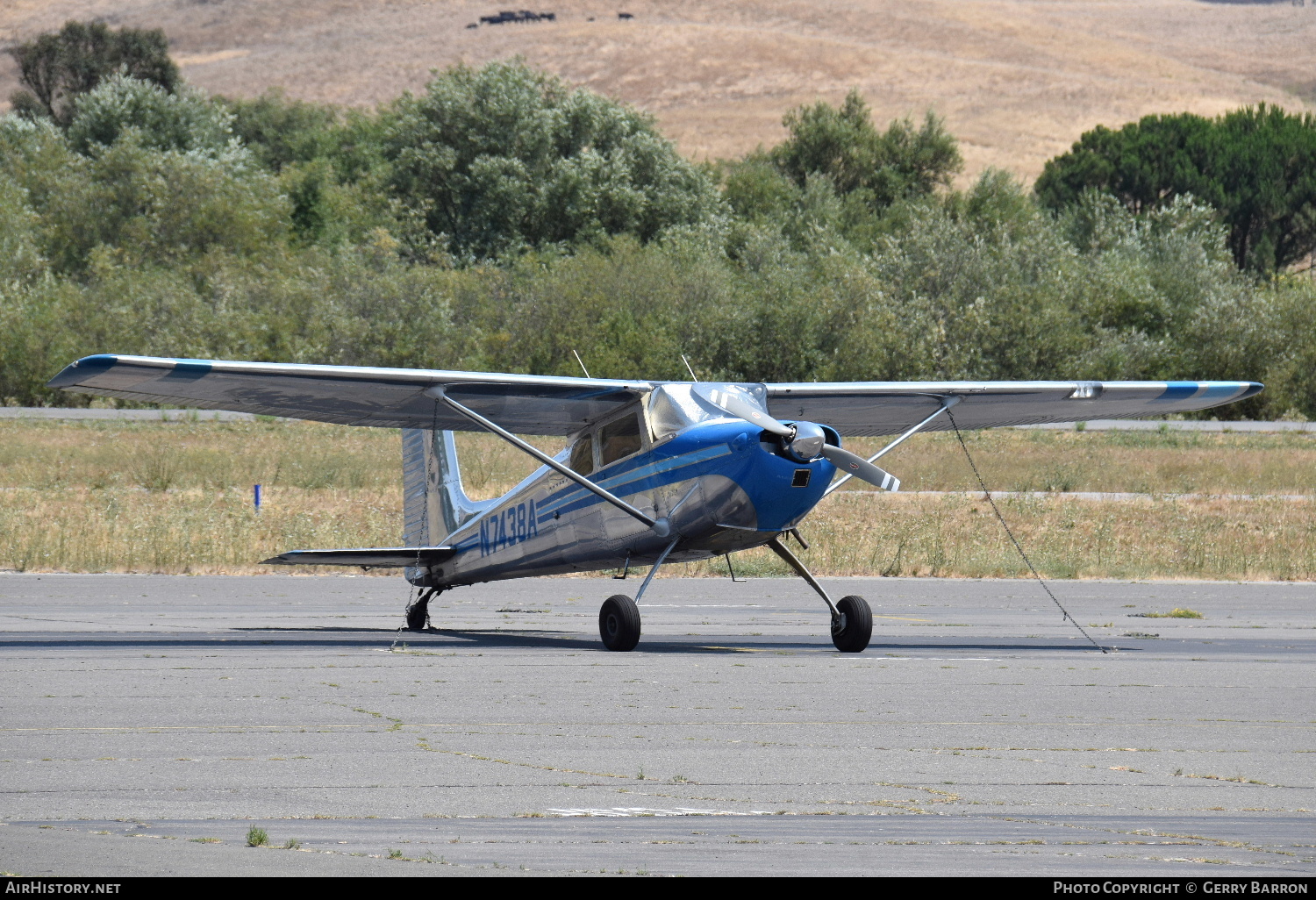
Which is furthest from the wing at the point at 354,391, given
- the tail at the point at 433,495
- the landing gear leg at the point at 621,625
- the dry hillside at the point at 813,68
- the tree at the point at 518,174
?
the dry hillside at the point at 813,68

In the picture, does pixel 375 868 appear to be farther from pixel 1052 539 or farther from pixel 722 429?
pixel 1052 539

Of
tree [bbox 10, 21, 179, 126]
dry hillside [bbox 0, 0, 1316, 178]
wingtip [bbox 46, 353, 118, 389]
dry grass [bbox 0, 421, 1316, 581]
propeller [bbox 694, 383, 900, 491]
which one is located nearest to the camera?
wingtip [bbox 46, 353, 118, 389]

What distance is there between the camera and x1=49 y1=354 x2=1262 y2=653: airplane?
497 inches

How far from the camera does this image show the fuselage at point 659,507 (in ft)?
41.1

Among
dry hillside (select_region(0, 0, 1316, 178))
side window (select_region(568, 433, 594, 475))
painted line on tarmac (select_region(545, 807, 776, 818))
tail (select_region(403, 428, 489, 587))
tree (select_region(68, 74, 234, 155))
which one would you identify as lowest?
dry hillside (select_region(0, 0, 1316, 178))

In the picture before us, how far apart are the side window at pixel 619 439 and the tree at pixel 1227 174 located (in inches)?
2997

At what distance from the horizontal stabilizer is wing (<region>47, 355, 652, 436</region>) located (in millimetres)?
1278

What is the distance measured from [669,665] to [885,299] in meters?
42.9

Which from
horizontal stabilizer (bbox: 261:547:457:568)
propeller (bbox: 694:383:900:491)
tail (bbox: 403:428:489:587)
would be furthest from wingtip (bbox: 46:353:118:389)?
propeller (bbox: 694:383:900:491)

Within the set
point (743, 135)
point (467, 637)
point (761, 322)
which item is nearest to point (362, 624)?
point (467, 637)

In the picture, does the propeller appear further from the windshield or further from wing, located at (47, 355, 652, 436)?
wing, located at (47, 355, 652, 436)

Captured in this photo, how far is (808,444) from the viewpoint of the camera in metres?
12.4

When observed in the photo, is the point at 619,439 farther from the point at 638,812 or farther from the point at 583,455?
the point at 638,812

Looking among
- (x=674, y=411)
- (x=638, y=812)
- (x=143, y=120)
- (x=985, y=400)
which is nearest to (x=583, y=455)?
(x=674, y=411)
